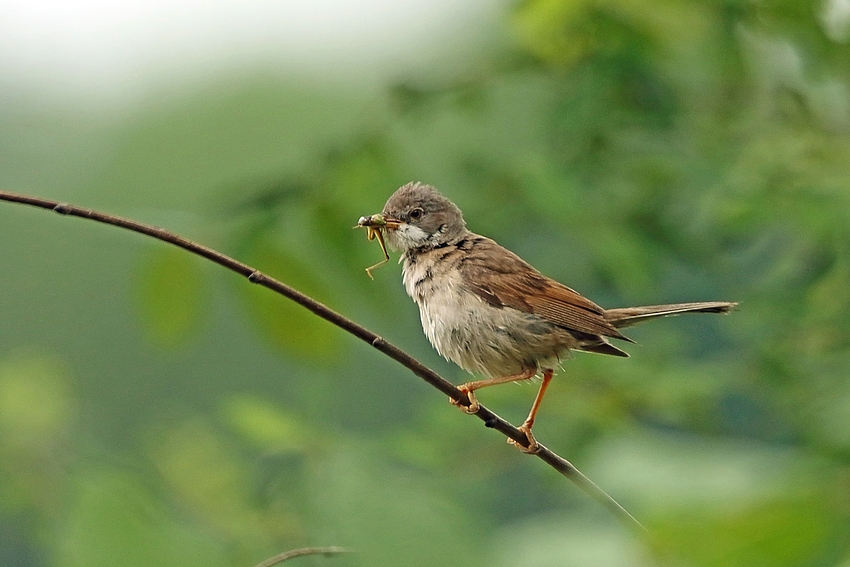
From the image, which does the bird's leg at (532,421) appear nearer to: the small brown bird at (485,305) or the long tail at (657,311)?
the small brown bird at (485,305)

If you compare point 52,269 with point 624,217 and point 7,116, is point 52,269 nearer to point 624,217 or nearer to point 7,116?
point 7,116

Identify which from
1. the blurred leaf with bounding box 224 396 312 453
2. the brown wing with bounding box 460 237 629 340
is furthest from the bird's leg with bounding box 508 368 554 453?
the blurred leaf with bounding box 224 396 312 453

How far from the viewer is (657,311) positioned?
9.57ft

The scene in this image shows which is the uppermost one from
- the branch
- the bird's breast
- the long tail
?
the long tail

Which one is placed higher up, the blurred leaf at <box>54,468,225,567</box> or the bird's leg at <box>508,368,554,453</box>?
the bird's leg at <box>508,368,554,453</box>

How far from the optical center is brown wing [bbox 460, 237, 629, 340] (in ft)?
9.89

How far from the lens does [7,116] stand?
24.2 meters

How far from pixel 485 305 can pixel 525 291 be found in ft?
0.53

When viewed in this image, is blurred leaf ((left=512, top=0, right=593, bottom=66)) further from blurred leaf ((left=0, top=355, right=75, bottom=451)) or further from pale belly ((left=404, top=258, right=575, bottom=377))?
blurred leaf ((left=0, top=355, right=75, bottom=451))

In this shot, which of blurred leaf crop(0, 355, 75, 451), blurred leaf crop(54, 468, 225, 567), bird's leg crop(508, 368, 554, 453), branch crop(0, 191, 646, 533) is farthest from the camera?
blurred leaf crop(0, 355, 75, 451)

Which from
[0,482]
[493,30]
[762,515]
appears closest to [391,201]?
[493,30]

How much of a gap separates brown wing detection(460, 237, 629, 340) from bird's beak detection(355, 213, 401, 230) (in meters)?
0.28

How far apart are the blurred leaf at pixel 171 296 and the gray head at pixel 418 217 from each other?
70 centimetres

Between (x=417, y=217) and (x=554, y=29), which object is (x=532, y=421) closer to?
(x=417, y=217)
